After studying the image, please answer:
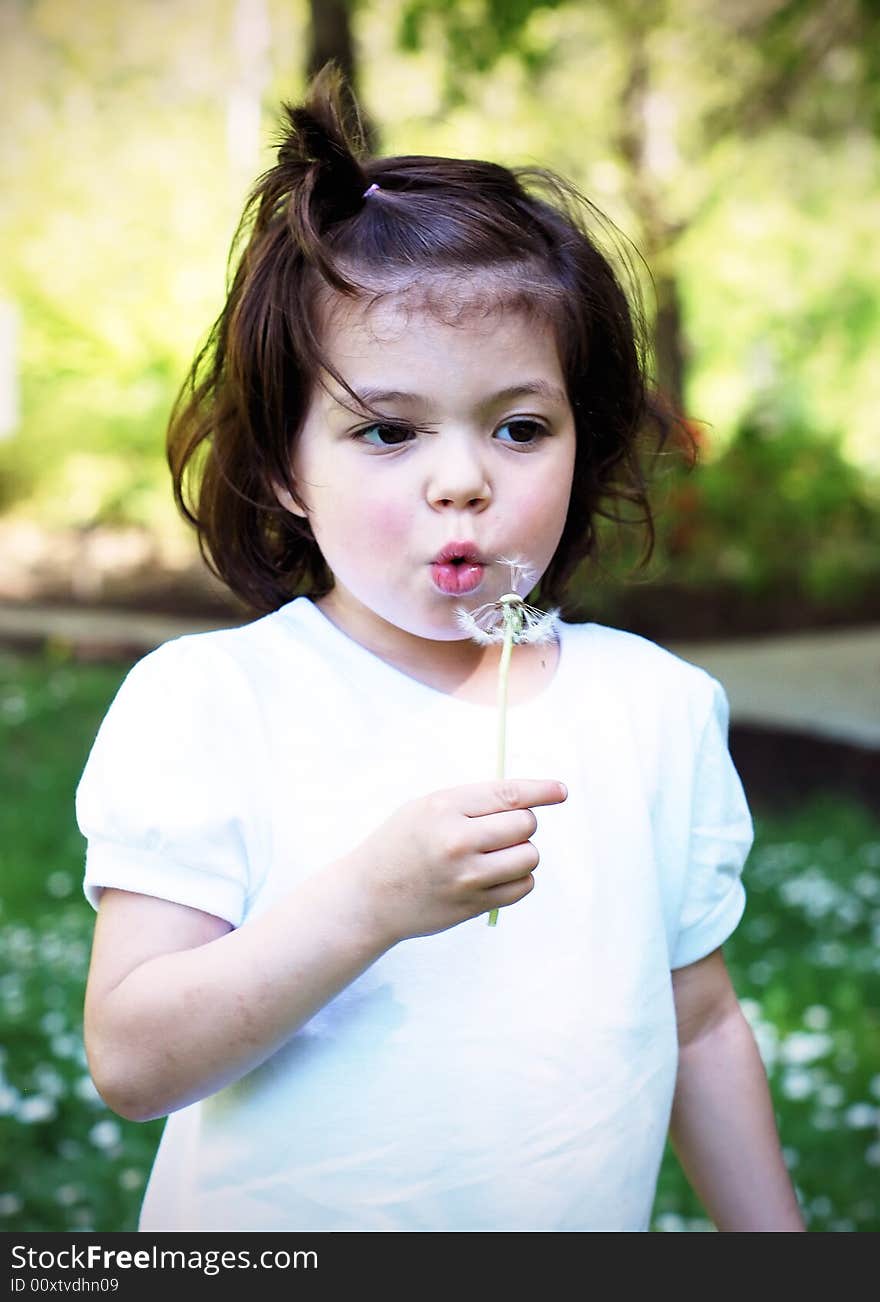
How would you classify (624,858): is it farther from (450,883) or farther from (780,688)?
(780,688)

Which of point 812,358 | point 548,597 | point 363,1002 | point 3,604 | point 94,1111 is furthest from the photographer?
point 812,358

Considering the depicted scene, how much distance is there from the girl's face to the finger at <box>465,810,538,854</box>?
238 mm

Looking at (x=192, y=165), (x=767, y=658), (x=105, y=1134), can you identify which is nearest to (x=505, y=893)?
(x=105, y=1134)

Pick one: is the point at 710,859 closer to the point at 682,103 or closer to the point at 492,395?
the point at 492,395

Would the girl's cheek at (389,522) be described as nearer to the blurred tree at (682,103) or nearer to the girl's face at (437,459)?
the girl's face at (437,459)

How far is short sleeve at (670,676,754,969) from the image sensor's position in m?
1.37

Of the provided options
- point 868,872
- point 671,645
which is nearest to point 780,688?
point 671,645

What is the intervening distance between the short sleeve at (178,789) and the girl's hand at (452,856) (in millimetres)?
137

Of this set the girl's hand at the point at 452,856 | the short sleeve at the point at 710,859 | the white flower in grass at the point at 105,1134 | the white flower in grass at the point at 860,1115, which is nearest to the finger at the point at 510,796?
the girl's hand at the point at 452,856

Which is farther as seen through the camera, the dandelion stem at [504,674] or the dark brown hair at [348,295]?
the dark brown hair at [348,295]

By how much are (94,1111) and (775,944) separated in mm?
1988

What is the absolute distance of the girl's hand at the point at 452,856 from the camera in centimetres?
103

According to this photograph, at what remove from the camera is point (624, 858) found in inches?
50.8

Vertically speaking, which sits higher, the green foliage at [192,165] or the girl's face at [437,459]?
the girl's face at [437,459]
